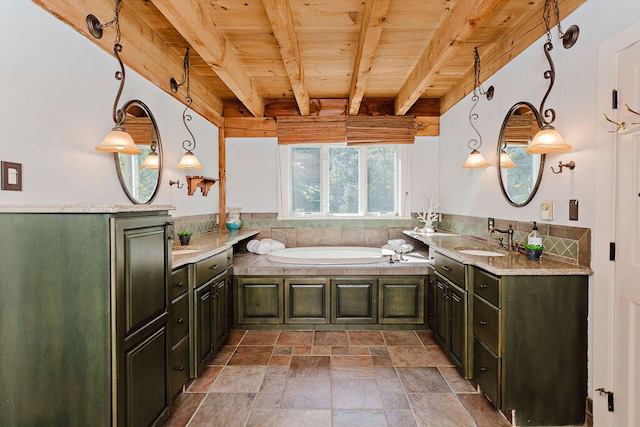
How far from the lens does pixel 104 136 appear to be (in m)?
2.08

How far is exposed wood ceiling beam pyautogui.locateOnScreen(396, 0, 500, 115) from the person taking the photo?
1935mm

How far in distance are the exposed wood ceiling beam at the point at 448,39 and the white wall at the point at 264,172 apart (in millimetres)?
1029

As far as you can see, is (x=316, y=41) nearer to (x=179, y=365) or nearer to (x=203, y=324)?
(x=203, y=324)

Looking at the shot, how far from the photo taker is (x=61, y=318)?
4.38 ft

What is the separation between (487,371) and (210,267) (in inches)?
80.9

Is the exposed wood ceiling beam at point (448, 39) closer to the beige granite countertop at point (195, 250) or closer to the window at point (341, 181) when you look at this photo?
the window at point (341, 181)

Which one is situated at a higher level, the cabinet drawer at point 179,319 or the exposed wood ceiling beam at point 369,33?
the exposed wood ceiling beam at point 369,33

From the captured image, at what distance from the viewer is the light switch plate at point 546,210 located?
2191 millimetres

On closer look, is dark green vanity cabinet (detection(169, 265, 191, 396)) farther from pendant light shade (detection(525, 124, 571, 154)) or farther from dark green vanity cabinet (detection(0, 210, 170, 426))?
pendant light shade (detection(525, 124, 571, 154))

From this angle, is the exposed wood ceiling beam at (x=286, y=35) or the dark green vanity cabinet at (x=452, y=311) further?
the dark green vanity cabinet at (x=452, y=311)

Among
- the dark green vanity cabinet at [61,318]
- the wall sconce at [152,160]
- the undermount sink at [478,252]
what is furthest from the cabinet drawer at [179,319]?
the undermount sink at [478,252]

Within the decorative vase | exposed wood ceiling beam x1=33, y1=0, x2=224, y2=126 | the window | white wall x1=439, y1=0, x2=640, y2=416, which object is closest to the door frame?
white wall x1=439, y1=0, x2=640, y2=416

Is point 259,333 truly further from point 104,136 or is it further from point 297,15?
point 297,15

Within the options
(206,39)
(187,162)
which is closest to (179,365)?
(187,162)
